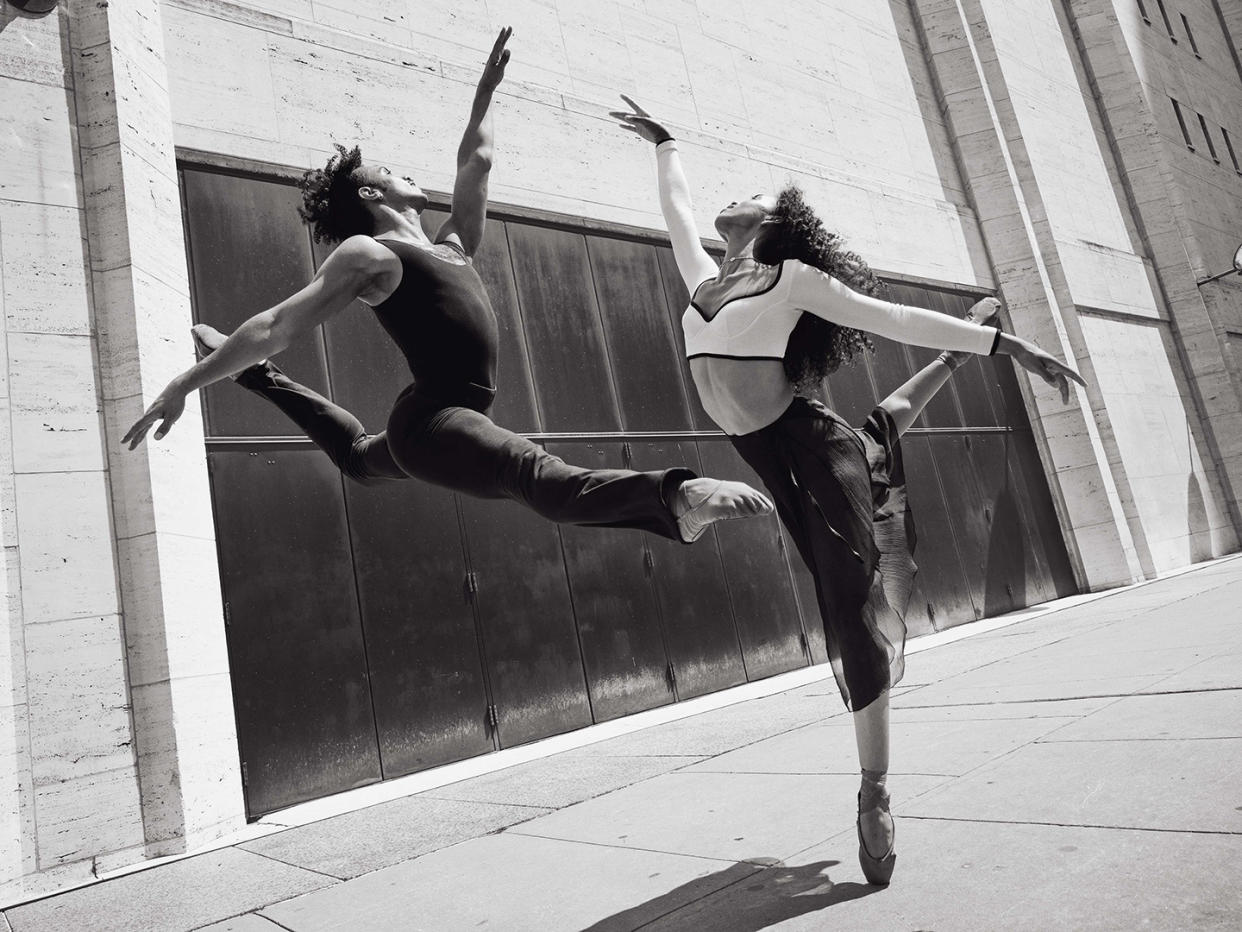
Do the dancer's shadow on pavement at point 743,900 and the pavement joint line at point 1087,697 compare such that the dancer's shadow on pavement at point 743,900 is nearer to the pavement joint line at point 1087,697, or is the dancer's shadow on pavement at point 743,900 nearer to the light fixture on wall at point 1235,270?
the pavement joint line at point 1087,697

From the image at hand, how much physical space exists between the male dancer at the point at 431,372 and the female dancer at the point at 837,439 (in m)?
0.60

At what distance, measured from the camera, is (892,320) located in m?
2.73

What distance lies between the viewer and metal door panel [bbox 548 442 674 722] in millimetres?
7340

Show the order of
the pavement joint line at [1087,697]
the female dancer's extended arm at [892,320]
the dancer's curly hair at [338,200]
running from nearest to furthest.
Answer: the female dancer's extended arm at [892,320], the dancer's curly hair at [338,200], the pavement joint line at [1087,697]

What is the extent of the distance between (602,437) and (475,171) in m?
5.10

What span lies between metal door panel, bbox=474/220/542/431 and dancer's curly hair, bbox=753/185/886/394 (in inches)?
178

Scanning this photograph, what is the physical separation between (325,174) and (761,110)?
8.92 meters

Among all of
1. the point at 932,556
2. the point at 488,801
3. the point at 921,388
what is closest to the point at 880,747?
the point at 921,388

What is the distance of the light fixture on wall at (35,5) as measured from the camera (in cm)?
558

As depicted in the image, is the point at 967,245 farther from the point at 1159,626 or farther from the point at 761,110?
the point at 1159,626

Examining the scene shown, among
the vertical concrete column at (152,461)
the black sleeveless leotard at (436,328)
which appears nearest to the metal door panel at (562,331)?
the vertical concrete column at (152,461)

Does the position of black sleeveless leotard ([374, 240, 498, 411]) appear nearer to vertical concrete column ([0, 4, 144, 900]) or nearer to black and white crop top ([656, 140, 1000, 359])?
black and white crop top ([656, 140, 1000, 359])

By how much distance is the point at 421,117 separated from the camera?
7.81 metres

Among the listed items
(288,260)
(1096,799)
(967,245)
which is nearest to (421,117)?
(288,260)
